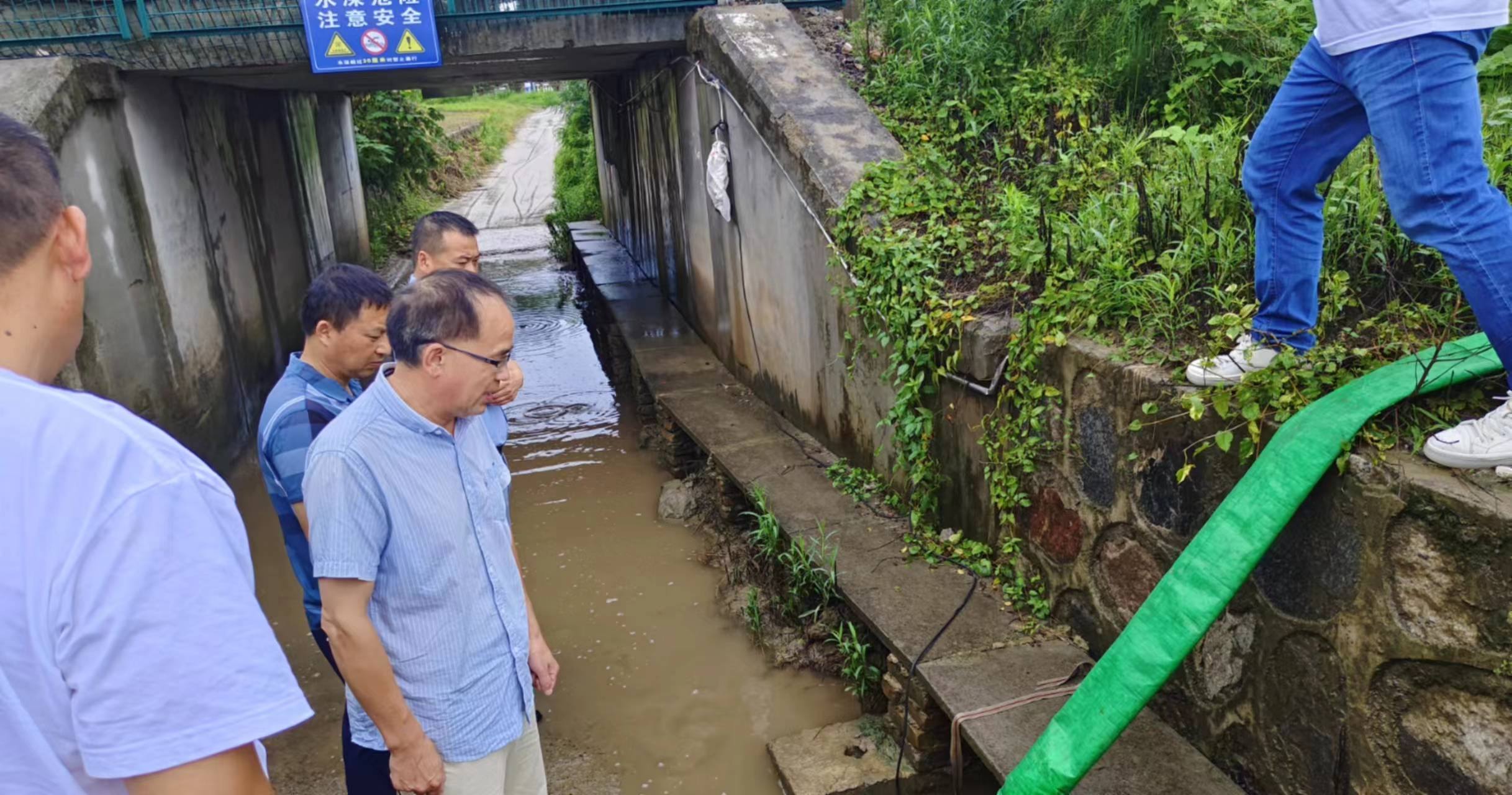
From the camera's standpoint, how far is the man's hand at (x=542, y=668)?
254 centimetres

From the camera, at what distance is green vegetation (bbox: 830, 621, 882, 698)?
12.6 feet

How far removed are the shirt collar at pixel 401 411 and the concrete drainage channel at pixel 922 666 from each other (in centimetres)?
186

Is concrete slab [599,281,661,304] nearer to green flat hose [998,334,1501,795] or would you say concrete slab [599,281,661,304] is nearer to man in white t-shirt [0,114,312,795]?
green flat hose [998,334,1501,795]

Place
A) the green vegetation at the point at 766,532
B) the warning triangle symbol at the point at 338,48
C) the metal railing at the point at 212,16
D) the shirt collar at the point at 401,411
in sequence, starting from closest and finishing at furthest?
the shirt collar at the point at 401,411 < the green vegetation at the point at 766,532 < the metal railing at the point at 212,16 < the warning triangle symbol at the point at 338,48

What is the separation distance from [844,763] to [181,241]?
616 cm

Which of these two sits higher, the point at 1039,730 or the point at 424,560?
the point at 424,560

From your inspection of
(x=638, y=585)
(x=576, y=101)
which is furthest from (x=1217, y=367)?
(x=576, y=101)

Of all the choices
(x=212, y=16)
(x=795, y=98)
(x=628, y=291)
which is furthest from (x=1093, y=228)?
(x=628, y=291)

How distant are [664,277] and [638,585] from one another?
18.3 ft

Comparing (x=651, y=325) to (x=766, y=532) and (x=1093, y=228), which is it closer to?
(x=766, y=532)

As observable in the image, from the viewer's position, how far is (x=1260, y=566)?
2.52 metres

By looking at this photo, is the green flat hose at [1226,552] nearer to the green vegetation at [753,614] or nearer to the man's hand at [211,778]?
the man's hand at [211,778]

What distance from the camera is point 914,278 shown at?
4012 millimetres

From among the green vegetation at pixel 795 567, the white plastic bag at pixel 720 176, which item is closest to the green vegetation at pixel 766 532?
the green vegetation at pixel 795 567
